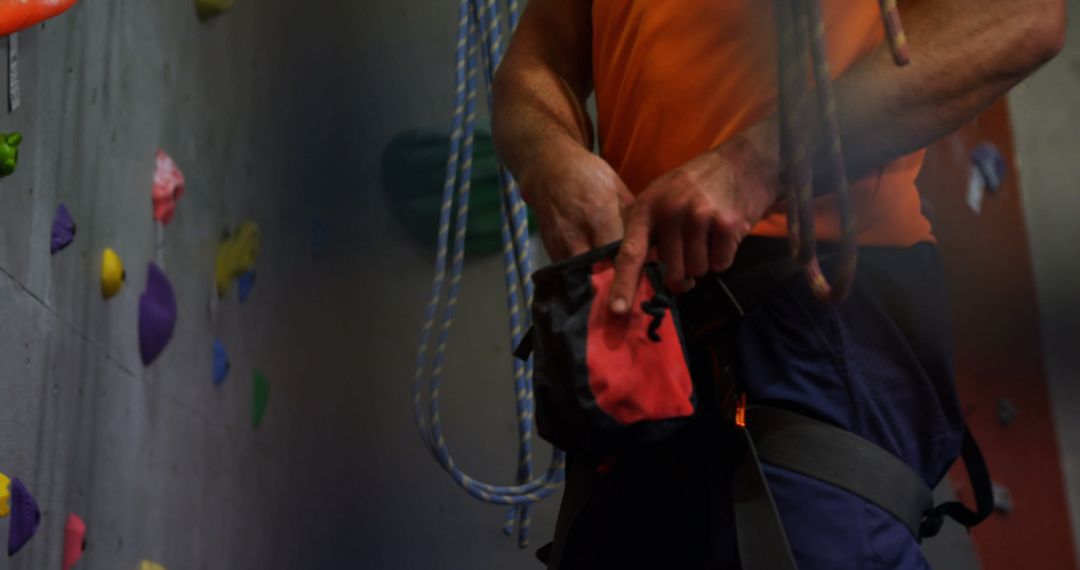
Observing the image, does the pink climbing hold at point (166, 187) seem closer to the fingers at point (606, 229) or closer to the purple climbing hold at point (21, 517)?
the purple climbing hold at point (21, 517)

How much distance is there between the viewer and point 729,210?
30.9 inches

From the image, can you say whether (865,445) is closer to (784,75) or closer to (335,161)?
(784,75)

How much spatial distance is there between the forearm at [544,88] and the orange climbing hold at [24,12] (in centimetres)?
39

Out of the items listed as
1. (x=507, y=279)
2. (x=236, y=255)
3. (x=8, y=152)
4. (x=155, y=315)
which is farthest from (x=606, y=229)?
(x=236, y=255)

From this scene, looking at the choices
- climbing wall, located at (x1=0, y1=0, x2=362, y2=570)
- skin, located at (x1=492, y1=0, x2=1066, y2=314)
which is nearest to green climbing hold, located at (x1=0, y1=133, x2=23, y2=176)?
climbing wall, located at (x1=0, y1=0, x2=362, y2=570)

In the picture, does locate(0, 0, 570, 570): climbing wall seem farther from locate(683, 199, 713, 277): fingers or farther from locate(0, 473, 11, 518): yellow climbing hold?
locate(683, 199, 713, 277): fingers

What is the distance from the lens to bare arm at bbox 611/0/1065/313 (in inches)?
31.1

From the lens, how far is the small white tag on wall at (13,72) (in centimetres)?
102

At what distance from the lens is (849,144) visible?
32.1 inches

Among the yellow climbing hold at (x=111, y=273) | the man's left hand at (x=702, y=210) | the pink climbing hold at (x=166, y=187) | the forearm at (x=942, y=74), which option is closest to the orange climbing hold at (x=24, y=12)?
the yellow climbing hold at (x=111, y=273)

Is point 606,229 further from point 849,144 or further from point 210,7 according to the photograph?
point 210,7

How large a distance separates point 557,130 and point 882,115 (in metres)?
0.27

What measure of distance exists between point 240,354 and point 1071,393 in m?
1.36

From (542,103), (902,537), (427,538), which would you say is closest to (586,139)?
(542,103)
